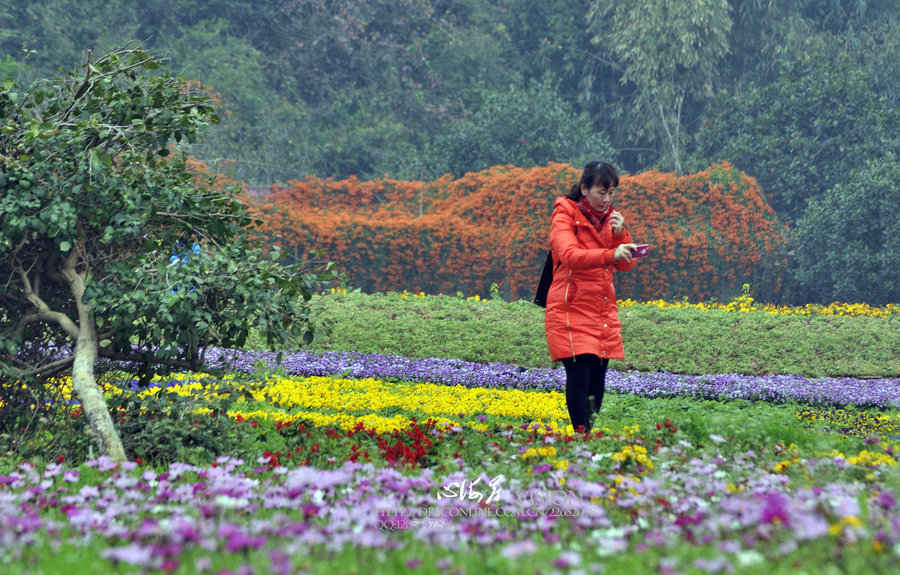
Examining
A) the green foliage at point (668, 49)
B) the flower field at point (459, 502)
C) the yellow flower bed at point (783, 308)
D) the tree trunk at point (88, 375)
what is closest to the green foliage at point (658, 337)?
the yellow flower bed at point (783, 308)

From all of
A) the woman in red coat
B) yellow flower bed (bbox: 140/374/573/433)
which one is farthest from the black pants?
yellow flower bed (bbox: 140/374/573/433)

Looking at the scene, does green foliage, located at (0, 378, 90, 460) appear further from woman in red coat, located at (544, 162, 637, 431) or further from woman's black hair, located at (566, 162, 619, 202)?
woman's black hair, located at (566, 162, 619, 202)

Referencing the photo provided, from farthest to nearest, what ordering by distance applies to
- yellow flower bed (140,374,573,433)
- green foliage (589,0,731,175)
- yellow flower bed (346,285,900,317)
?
1. green foliage (589,0,731,175)
2. yellow flower bed (346,285,900,317)
3. yellow flower bed (140,374,573,433)

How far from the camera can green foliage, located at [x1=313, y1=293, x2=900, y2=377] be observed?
1009 cm

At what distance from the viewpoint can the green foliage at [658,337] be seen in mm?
10094

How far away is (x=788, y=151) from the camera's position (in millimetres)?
20922

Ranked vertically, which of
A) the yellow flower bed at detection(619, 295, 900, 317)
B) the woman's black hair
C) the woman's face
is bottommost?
the yellow flower bed at detection(619, 295, 900, 317)

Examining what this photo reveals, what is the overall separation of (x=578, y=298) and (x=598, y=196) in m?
0.59

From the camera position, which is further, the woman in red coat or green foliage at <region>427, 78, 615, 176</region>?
green foliage at <region>427, 78, 615, 176</region>

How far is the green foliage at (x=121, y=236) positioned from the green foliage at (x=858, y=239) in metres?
14.3

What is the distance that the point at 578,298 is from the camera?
472 centimetres

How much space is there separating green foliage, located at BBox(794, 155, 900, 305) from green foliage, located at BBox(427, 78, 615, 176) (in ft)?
20.8

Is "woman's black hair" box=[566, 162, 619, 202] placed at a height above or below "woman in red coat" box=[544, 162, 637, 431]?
above

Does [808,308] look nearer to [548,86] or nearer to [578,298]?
[548,86]
